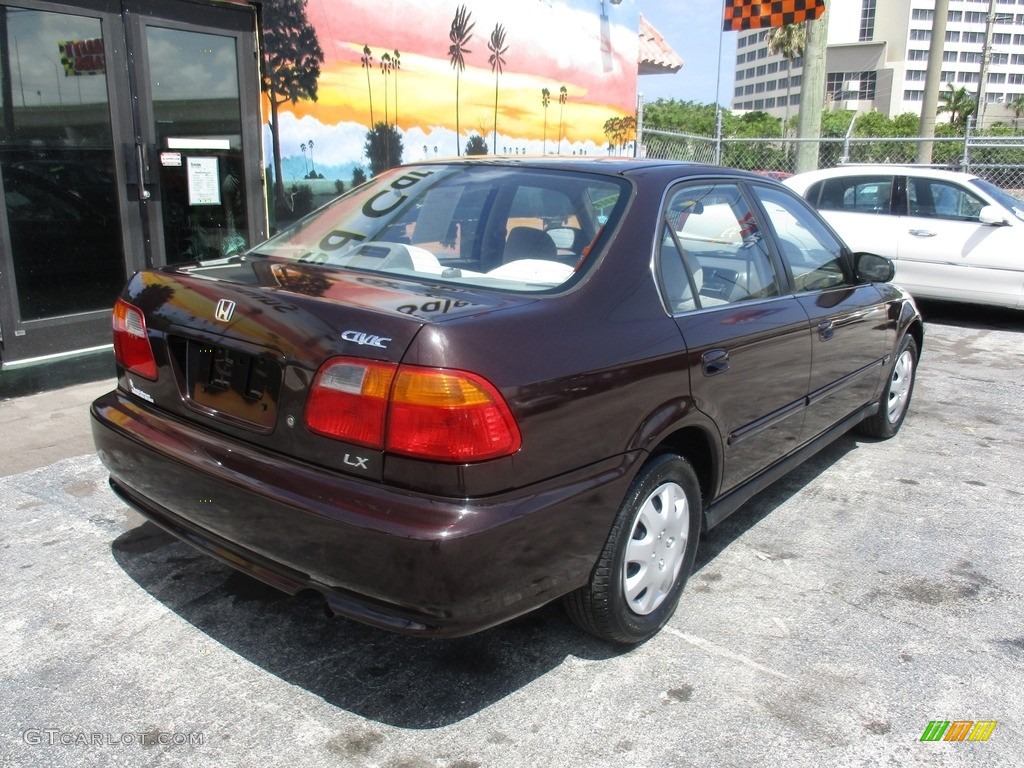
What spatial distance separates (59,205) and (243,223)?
151 centimetres

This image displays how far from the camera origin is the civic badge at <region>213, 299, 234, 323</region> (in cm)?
256

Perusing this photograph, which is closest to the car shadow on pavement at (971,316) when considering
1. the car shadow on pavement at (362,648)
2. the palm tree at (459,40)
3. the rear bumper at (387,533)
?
the palm tree at (459,40)

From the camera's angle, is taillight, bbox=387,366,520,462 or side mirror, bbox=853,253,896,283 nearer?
taillight, bbox=387,366,520,462

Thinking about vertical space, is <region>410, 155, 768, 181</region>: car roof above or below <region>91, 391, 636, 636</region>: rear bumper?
above

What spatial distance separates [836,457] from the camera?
→ 5.02 m

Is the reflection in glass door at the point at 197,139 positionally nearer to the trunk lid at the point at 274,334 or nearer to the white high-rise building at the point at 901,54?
the trunk lid at the point at 274,334

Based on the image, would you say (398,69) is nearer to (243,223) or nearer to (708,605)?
(243,223)

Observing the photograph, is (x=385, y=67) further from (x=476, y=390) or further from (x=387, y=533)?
(x=387, y=533)

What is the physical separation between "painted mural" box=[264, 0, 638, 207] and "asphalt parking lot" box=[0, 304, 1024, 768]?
3411mm

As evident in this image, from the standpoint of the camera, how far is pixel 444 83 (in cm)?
869

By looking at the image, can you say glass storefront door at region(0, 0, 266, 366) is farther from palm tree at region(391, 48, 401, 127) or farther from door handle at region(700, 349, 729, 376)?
door handle at region(700, 349, 729, 376)

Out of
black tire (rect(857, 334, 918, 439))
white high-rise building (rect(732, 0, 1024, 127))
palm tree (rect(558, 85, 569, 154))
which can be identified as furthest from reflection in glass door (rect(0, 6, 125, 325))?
white high-rise building (rect(732, 0, 1024, 127))

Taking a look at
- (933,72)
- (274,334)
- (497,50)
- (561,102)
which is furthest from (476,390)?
(933,72)

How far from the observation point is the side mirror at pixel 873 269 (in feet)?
14.6
